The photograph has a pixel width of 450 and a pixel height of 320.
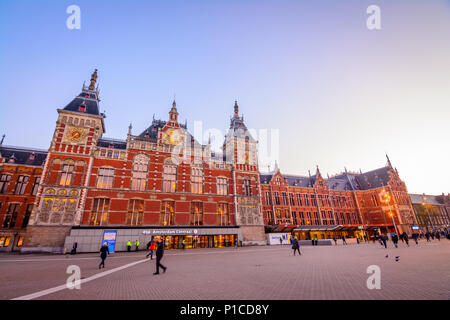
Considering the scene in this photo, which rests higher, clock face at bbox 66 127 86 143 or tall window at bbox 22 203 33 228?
clock face at bbox 66 127 86 143

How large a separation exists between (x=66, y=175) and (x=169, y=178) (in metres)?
14.2

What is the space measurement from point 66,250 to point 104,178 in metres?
10.2

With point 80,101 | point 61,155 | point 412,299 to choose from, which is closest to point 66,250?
point 61,155

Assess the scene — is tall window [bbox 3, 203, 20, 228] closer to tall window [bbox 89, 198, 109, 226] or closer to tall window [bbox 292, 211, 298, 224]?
tall window [bbox 89, 198, 109, 226]

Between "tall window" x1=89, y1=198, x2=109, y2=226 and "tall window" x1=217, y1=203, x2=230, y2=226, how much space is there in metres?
17.0

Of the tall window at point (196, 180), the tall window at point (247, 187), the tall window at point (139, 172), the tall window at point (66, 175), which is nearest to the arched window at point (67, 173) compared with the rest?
the tall window at point (66, 175)

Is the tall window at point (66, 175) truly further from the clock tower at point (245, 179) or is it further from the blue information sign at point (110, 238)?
the clock tower at point (245, 179)

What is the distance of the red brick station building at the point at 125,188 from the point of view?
1079 inches

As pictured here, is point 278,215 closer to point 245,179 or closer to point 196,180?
point 245,179

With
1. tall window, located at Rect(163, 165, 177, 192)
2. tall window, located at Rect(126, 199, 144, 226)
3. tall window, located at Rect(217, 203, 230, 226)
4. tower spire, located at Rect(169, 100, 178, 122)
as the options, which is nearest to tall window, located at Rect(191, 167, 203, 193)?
tall window, located at Rect(163, 165, 177, 192)

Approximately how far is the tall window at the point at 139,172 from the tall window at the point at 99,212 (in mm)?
4274

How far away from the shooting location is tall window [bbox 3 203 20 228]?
30778 mm
